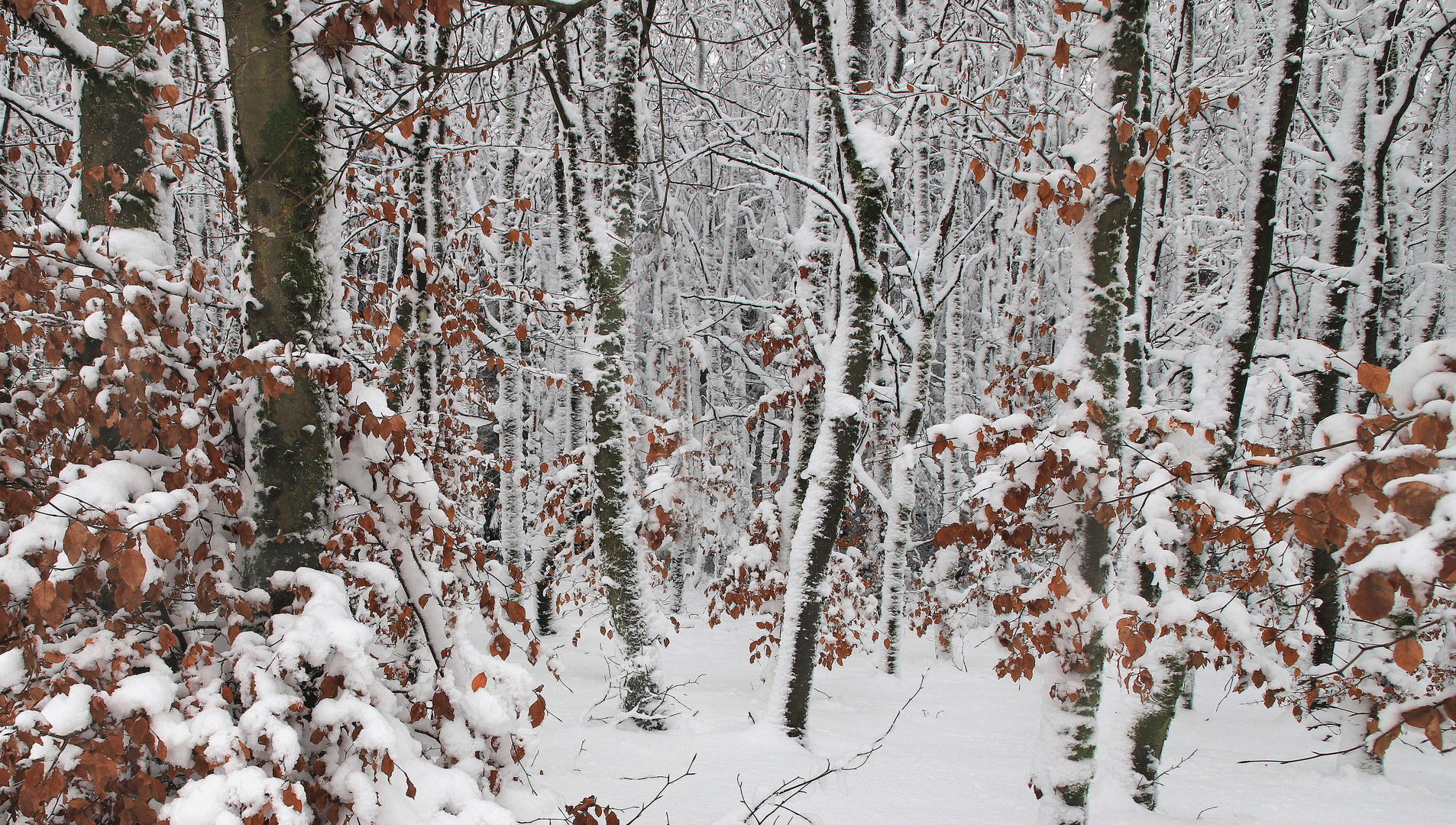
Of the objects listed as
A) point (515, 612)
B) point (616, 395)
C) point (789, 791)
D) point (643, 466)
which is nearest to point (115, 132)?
point (515, 612)

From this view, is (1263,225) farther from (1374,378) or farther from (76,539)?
(76,539)

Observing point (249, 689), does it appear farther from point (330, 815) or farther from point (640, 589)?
point (640, 589)

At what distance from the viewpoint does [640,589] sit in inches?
239

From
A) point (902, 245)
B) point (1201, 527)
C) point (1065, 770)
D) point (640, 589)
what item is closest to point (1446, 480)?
point (1201, 527)

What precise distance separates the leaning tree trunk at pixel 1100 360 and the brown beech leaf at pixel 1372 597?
7.83 feet

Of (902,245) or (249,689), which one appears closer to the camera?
(249,689)

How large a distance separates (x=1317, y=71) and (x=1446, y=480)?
12.6 metres

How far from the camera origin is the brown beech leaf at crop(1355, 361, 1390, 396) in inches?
61.4

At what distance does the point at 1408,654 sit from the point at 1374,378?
59 cm

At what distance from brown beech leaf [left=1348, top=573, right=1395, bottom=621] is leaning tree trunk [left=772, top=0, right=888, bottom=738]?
4142mm

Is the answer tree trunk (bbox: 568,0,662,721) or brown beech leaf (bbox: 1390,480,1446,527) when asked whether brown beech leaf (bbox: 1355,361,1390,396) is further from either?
tree trunk (bbox: 568,0,662,721)

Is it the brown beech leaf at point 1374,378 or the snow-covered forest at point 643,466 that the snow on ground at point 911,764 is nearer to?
the snow-covered forest at point 643,466

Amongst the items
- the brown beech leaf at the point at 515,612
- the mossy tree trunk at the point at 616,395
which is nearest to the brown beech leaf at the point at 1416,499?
the brown beech leaf at the point at 515,612

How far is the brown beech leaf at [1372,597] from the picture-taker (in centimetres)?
143
